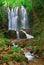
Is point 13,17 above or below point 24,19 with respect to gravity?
above

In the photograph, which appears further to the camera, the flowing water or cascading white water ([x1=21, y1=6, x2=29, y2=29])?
the flowing water

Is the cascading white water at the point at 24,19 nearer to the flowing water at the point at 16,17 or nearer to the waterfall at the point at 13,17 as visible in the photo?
the flowing water at the point at 16,17

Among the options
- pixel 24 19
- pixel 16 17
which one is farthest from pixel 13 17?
pixel 24 19

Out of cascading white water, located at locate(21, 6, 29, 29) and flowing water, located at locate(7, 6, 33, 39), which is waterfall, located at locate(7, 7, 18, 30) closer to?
flowing water, located at locate(7, 6, 33, 39)

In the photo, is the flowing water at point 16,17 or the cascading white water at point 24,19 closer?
the cascading white water at point 24,19

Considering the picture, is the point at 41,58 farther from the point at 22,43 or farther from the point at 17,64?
the point at 22,43

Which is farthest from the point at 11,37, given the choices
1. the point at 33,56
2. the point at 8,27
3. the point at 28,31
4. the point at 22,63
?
the point at 22,63

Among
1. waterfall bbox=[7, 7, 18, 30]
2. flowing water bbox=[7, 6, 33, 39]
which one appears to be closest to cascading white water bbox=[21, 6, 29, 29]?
flowing water bbox=[7, 6, 33, 39]

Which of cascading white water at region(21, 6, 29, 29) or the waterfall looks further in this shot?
the waterfall

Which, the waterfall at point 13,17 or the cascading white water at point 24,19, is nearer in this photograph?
the cascading white water at point 24,19

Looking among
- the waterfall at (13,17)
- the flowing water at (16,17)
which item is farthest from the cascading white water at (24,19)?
the waterfall at (13,17)

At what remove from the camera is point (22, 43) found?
13938 millimetres

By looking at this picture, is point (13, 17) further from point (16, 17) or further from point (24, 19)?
point (24, 19)

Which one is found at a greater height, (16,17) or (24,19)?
(16,17)
